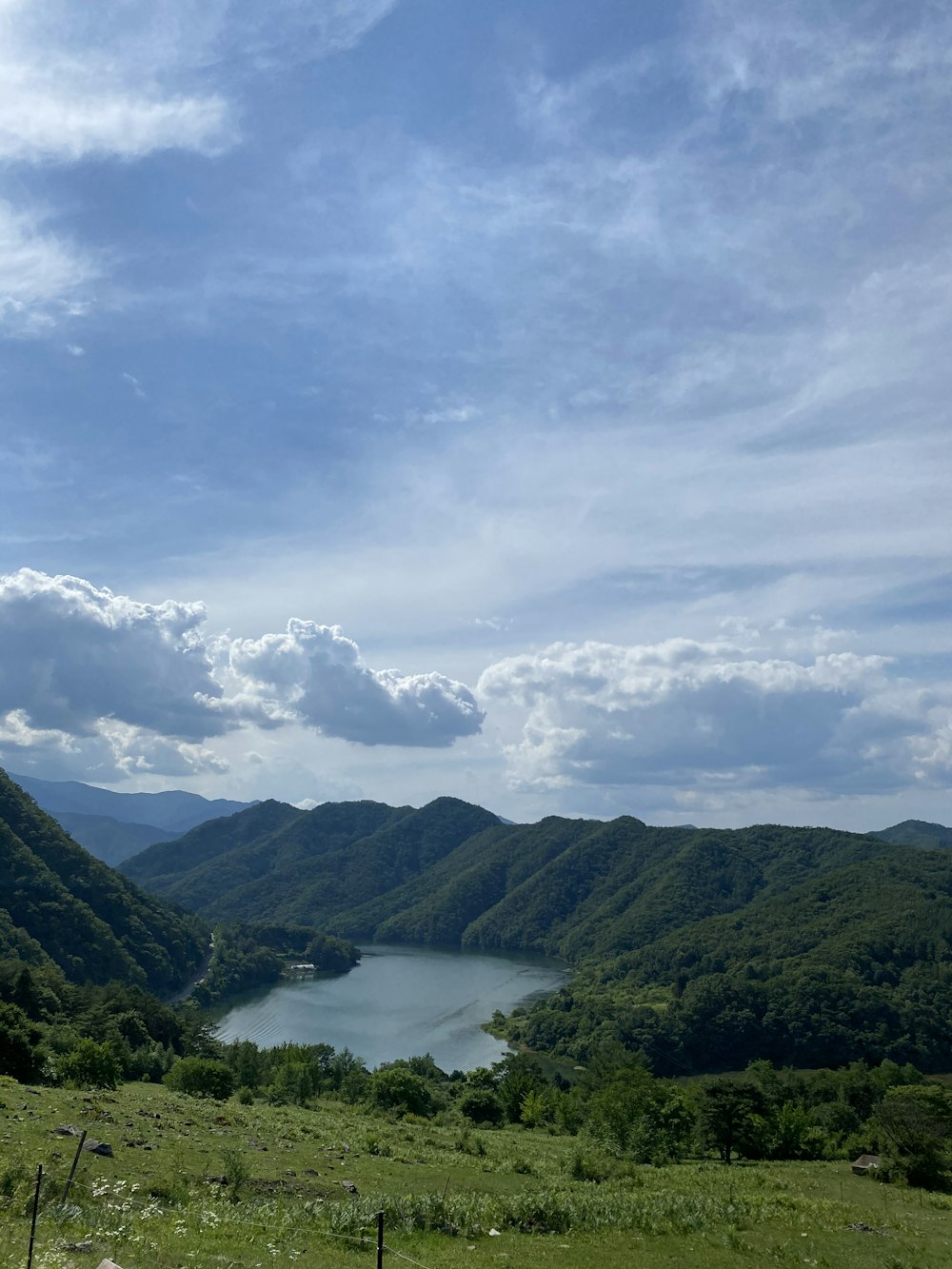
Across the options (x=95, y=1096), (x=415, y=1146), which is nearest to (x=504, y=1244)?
(x=415, y=1146)

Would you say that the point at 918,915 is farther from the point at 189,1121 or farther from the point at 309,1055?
the point at 189,1121

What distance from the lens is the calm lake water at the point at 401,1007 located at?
90.6 meters

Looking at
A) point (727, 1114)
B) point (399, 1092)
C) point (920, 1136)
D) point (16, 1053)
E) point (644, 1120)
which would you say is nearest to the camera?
point (16, 1053)

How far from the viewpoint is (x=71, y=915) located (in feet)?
304

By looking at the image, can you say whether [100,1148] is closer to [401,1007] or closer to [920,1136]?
[920,1136]

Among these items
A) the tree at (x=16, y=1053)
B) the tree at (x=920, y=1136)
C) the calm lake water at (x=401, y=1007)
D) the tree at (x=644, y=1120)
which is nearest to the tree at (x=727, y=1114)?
the tree at (x=644, y=1120)

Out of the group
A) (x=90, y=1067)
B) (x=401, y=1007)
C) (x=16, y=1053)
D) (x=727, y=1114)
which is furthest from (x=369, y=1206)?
(x=401, y=1007)

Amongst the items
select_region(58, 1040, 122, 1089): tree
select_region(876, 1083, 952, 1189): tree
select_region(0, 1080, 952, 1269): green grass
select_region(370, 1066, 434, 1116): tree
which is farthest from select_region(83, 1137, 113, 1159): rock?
select_region(876, 1083, 952, 1189): tree

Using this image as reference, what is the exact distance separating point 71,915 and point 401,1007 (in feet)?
162

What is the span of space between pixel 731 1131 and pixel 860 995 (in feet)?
265

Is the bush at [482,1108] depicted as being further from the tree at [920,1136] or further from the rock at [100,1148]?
the rock at [100,1148]

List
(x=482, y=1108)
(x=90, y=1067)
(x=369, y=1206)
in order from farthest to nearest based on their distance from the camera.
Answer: (x=482, y=1108) < (x=90, y=1067) < (x=369, y=1206)

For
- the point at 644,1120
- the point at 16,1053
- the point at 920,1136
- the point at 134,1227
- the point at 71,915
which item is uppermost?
the point at 134,1227

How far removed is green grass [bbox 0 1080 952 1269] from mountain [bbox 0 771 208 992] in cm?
6504
